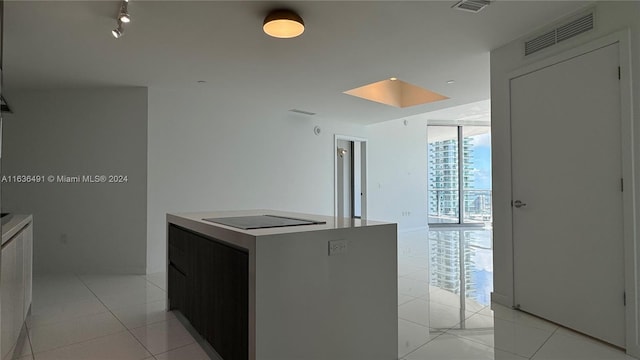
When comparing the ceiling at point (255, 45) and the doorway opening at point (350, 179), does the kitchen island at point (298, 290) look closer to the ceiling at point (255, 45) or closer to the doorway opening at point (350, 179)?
the ceiling at point (255, 45)

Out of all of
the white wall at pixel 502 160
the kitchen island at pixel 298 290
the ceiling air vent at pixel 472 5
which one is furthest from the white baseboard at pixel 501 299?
the ceiling air vent at pixel 472 5

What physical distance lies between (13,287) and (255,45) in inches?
101

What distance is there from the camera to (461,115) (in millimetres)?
8617

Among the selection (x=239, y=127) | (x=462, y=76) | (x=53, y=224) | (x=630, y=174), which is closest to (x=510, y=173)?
(x=630, y=174)

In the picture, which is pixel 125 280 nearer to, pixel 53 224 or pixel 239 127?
pixel 53 224

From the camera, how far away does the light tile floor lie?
2.36 m

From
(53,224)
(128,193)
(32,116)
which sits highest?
(32,116)

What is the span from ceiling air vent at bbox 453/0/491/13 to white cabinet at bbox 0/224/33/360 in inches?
130

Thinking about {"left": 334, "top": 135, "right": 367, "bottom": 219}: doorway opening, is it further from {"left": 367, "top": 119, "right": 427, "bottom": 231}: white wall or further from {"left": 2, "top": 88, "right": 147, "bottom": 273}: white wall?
{"left": 2, "top": 88, "right": 147, "bottom": 273}: white wall

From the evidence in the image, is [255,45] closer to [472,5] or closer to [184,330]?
[472,5]

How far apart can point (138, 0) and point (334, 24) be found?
4.71 ft

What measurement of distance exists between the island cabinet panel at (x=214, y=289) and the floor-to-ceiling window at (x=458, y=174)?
7.59 metres

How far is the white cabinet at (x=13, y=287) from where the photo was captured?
79.4 inches

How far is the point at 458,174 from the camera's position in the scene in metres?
9.31
